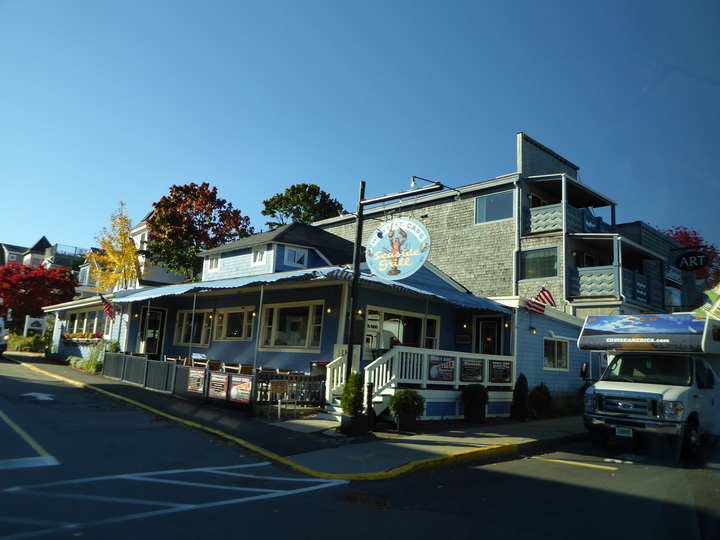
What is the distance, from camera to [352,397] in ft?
35.1

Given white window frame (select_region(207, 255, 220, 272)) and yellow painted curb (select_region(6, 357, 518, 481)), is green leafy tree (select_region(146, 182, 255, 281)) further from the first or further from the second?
yellow painted curb (select_region(6, 357, 518, 481))

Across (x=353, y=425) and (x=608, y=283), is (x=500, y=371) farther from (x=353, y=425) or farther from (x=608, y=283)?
(x=608, y=283)

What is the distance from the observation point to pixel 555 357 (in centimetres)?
1794

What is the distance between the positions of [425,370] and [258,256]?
39.6 ft

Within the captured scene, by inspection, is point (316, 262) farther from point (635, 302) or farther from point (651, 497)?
point (651, 497)

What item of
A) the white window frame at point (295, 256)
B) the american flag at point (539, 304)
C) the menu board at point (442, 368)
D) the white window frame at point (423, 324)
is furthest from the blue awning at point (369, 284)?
the white window frame at point (295, 256)

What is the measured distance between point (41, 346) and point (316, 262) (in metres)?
23.7

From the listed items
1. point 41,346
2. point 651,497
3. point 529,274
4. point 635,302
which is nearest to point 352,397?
point 651,497

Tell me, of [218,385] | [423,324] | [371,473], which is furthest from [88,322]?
[371,473]

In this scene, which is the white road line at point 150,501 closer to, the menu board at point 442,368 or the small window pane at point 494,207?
the menu board at point 442,368

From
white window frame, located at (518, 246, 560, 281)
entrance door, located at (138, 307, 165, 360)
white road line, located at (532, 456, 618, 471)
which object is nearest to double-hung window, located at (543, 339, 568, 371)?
white window frame, located at (518, 246, 560, 281)

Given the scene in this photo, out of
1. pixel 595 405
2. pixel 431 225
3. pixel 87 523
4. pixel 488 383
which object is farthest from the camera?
pixel 431 225

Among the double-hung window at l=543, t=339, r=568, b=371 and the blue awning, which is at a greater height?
the blue awning

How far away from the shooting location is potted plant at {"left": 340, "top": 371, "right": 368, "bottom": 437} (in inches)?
413
